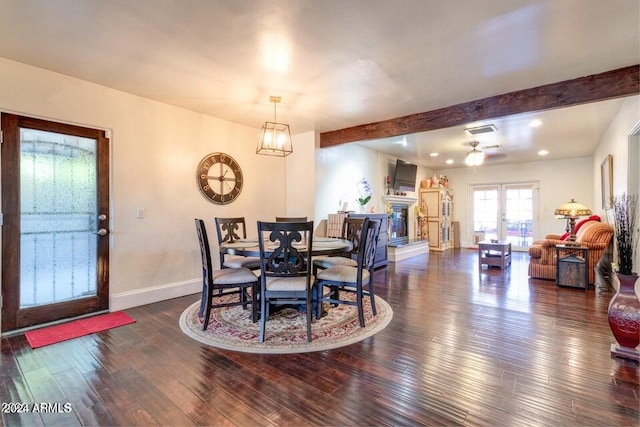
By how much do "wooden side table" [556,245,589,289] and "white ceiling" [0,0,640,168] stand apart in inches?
81.0

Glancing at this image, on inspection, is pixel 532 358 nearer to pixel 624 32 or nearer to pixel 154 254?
pixel 624 32

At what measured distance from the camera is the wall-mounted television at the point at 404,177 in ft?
24.4

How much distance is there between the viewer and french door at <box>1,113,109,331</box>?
2.77 metres

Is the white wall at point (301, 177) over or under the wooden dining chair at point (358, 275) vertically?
over

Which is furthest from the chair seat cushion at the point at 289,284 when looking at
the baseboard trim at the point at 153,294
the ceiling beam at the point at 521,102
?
the ceiling beam at the point at 521,102

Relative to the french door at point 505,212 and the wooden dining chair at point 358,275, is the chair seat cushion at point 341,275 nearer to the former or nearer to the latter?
the wooden dining chair at point 358,275

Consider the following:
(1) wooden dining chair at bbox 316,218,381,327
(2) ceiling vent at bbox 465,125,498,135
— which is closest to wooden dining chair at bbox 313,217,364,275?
(1) wooden dining chair at bbox 316,218,381,327

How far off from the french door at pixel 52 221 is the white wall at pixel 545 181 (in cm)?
922

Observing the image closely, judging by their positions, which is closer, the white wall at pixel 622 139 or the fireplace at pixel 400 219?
the white wall at pixel 622 139

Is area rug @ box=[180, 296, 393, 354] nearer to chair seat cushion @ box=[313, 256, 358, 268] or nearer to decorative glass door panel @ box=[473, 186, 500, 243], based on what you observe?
chair seat cushion @ box=[313, 256, 358, 268]

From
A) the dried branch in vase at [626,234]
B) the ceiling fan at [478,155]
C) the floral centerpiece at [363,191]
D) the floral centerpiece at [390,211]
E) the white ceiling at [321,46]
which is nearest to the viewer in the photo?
the white ceiling at [321,46]

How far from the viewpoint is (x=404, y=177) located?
25.2 ft

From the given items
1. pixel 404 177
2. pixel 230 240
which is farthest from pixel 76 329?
pixel 404 177

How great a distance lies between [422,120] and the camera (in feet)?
13.5
